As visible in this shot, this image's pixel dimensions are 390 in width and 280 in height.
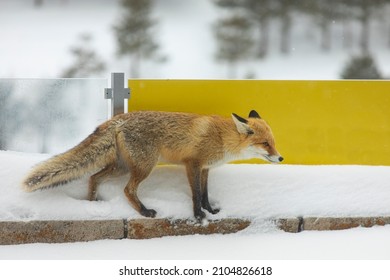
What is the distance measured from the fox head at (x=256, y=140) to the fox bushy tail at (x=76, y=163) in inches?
44.8

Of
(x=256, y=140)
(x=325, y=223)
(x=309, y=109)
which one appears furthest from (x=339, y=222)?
(x=309, y=109)

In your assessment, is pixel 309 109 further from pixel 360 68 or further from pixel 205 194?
pixel 360 68

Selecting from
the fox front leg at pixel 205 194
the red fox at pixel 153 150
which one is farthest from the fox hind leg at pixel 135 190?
the fox front leg at pixel 205 194

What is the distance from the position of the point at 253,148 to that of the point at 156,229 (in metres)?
1.11

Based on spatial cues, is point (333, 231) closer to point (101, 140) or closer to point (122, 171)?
point (122, 171)

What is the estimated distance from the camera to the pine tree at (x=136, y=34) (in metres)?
22.4

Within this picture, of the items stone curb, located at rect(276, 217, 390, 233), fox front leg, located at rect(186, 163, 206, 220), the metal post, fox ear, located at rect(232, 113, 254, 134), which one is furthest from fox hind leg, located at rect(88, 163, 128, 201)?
stone curb, located at rect(276, 217, 390, 233)

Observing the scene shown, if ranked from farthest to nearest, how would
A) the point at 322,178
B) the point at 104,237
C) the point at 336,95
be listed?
the point at 336,95, the point at 322,178, the point at 104,237

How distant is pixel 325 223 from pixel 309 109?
1256 millimetres

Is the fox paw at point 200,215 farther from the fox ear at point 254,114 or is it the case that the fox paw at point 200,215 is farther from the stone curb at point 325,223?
the fox ear at point 254,114

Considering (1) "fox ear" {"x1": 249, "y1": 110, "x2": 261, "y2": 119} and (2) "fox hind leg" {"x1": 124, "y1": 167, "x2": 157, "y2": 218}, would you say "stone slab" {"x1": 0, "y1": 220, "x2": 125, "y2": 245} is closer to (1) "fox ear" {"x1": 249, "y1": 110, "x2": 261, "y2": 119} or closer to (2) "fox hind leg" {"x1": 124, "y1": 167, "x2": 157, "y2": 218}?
(2) "fox hind leg" {"x1": 124, "y1": 167, "x2": 157, "y2": 218}

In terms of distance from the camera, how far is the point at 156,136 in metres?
4.02

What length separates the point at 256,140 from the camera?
407 centimetres

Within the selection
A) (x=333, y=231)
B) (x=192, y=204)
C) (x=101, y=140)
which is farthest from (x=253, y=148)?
(x=101, y=140)
